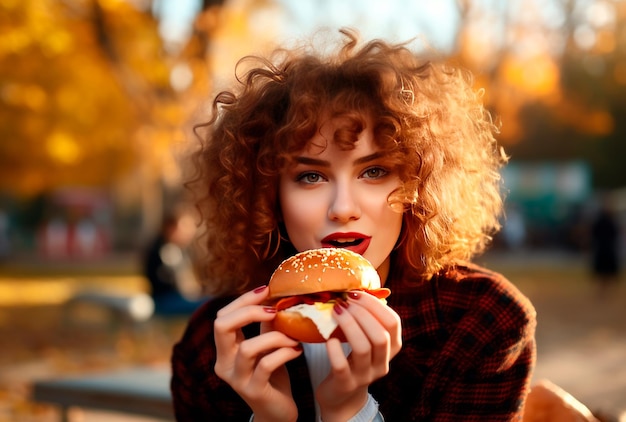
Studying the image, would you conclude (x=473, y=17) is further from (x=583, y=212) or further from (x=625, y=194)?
(x=625, y=194)

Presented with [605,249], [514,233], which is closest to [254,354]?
[605,249]

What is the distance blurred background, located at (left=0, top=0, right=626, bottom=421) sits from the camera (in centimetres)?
1020

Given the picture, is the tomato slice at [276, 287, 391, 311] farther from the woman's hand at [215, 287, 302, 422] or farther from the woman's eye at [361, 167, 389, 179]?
the woman's eye at [361, 167, 389, 179]

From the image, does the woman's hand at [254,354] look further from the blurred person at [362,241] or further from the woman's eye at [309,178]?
the woman's eye at [309,178]

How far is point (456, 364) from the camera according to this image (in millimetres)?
2326

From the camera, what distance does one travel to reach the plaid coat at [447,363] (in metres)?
2.28

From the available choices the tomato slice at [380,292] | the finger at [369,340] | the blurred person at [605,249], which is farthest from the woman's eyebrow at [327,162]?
the blurred person at [605,249]

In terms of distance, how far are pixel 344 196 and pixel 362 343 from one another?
47 centimetres

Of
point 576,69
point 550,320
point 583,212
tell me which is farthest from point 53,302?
point 583,212

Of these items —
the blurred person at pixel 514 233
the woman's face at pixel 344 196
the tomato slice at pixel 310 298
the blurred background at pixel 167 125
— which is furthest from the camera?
the blurred person at pixel 514 233

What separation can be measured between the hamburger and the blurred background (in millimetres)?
994

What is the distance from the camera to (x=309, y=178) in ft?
7.93

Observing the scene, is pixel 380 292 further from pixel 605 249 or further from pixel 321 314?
pixel 605 249

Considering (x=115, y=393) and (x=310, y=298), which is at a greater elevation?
(x=310, y=298)
